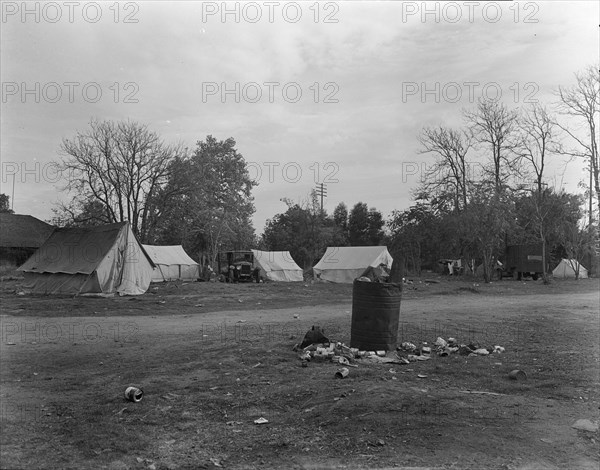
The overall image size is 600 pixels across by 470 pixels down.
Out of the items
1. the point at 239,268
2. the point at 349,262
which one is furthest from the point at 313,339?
the point at 349,262

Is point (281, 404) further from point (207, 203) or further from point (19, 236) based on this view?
point (19, 236)

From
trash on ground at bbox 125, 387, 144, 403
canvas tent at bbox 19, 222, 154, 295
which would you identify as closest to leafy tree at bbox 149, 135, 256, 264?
canvas tent at bbox 19, 222, 154, 295

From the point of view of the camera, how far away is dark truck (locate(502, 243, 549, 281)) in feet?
119

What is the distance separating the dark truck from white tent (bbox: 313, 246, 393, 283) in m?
9.97

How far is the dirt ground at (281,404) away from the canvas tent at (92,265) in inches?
414

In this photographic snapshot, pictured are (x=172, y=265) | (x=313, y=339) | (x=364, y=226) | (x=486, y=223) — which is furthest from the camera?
(x=364, y=226)

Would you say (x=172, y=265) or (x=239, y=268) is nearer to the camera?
(x=239, y=268)

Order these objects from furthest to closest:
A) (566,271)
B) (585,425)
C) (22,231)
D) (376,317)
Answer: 1. (22,231)
2. (566,271)
3. (376,317)
4. (585,425)

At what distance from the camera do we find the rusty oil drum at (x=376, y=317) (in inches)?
320

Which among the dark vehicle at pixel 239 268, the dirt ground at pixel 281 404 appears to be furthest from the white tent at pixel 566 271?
the dirt ground at pixel 281 404

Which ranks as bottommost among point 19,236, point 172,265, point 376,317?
point 376,317

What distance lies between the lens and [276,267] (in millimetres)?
36000

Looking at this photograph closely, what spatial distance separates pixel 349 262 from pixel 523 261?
42.4 feet

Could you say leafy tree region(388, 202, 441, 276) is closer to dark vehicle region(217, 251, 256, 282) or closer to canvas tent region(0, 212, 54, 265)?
dark vehicle region(217, 251, 256, 282)
